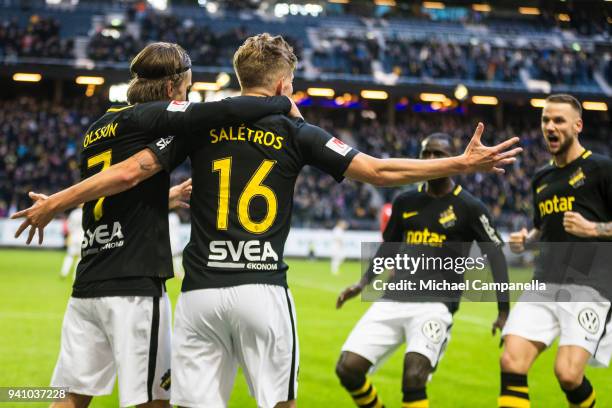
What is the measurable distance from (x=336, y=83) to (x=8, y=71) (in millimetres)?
16489

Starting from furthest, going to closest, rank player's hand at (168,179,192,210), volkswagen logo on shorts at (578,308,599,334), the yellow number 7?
1. volkswagen logo on shorts at (578,308,599,334)
2. player's hand at (168,179,192,210)
3. the yellow number 7

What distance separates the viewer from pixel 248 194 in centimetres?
366

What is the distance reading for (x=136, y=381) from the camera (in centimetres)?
385

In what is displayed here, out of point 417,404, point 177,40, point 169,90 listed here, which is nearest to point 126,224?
point 169,90

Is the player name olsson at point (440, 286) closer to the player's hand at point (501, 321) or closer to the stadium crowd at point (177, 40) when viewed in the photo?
the player's hand at point (501, 321)

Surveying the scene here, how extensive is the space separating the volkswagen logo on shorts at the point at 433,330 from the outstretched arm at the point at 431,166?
2.26 metres

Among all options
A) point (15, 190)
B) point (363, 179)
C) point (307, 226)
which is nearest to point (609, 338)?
point (363, 179)

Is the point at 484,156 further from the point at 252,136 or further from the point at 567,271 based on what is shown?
the point at 567,271

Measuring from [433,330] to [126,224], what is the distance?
274 centimetres

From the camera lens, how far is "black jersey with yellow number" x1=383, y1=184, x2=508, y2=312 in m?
6.00

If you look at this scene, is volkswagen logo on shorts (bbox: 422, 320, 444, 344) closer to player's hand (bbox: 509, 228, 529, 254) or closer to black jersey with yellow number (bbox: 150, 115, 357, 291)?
player's hand (bbox: 509, 228, 529, 254)

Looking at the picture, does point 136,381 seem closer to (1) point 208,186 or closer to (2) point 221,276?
(2) point 221,276

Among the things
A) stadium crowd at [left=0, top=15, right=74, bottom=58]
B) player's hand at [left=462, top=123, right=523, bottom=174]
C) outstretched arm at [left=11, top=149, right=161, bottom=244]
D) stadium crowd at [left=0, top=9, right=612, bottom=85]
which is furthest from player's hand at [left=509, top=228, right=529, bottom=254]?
stadium crowd at [left=0, top=15, right=74, bottom=58]

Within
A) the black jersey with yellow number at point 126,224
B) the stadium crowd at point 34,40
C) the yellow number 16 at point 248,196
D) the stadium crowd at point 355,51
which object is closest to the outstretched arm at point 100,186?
the black jersey with yellow number at point 126,224
